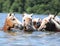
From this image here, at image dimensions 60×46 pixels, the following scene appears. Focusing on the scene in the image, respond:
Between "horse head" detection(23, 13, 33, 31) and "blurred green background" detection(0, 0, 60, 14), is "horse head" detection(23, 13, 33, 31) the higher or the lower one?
the lower one

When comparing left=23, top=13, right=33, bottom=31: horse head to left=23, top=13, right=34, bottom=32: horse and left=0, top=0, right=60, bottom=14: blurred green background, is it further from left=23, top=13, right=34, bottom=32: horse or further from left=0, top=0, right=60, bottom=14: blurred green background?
left=0, top=0, right=60, bottom=14: blurred green background

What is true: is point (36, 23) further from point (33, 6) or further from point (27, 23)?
point (33, 6)

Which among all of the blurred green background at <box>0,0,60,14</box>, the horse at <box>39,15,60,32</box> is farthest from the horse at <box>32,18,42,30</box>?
the blurred green background at <box>0,0,60,14</box>

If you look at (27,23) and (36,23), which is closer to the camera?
(27,23)

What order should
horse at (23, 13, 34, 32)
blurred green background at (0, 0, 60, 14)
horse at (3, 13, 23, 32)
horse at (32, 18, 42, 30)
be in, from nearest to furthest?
horse at (23, 13, 34, 32) < horse at (3, 13, 23, 32) < horse at (32, 18, 42, 30) < blurred green background at (0, 0, 60, 14)

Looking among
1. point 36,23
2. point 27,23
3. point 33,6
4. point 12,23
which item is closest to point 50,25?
point 36,23

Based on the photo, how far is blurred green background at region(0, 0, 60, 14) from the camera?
107m

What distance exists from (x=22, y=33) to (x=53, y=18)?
2.93m

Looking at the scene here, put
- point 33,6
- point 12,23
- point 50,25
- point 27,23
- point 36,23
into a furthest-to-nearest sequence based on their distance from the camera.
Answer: point 33,6
point 36,23
point 50,25
point 12,23
point 27,23

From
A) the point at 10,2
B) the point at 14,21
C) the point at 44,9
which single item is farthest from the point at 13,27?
the point at 10,2

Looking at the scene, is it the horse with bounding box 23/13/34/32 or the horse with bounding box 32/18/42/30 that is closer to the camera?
the horse with bounding box 23/13/34/32

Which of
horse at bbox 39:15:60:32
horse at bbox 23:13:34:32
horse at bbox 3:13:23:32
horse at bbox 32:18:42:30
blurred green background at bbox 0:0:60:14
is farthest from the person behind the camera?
blurred green background at bbox 0:0:60:14

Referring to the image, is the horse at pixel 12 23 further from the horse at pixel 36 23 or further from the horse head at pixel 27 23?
the horse at pixel 36 23

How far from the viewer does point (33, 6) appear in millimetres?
114875
